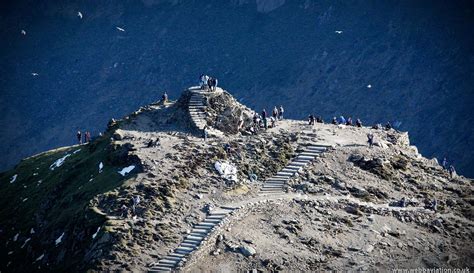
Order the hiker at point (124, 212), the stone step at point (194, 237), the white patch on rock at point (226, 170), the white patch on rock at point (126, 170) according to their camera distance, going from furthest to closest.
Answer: the white patch on rock at point (226, 170)
the white patch on rock at point (126, 170)
the hiker at point (124, 212)
the stone step at point (194, 237)

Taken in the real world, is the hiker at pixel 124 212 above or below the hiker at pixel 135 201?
below

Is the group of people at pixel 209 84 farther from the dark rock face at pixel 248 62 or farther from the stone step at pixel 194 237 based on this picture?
the dark rock face at pixel 248 62

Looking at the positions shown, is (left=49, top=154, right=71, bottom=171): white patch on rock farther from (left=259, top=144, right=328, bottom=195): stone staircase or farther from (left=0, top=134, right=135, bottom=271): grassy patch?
(left=259, top=144, right=328, bottom=195): stone staircase

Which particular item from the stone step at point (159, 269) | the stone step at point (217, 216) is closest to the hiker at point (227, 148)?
the stone step at point (217, 216)

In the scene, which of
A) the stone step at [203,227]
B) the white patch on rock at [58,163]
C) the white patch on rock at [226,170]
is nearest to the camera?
the stone step at [203,227]

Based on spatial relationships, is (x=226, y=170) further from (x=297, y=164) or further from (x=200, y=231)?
(x=200, y=231)

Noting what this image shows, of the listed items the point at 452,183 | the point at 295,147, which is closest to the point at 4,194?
the point at 295,147

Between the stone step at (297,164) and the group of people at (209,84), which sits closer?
the stone step at (297,164)

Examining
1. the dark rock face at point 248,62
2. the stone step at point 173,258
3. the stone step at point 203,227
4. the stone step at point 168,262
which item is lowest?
the stone step at point 168,262
